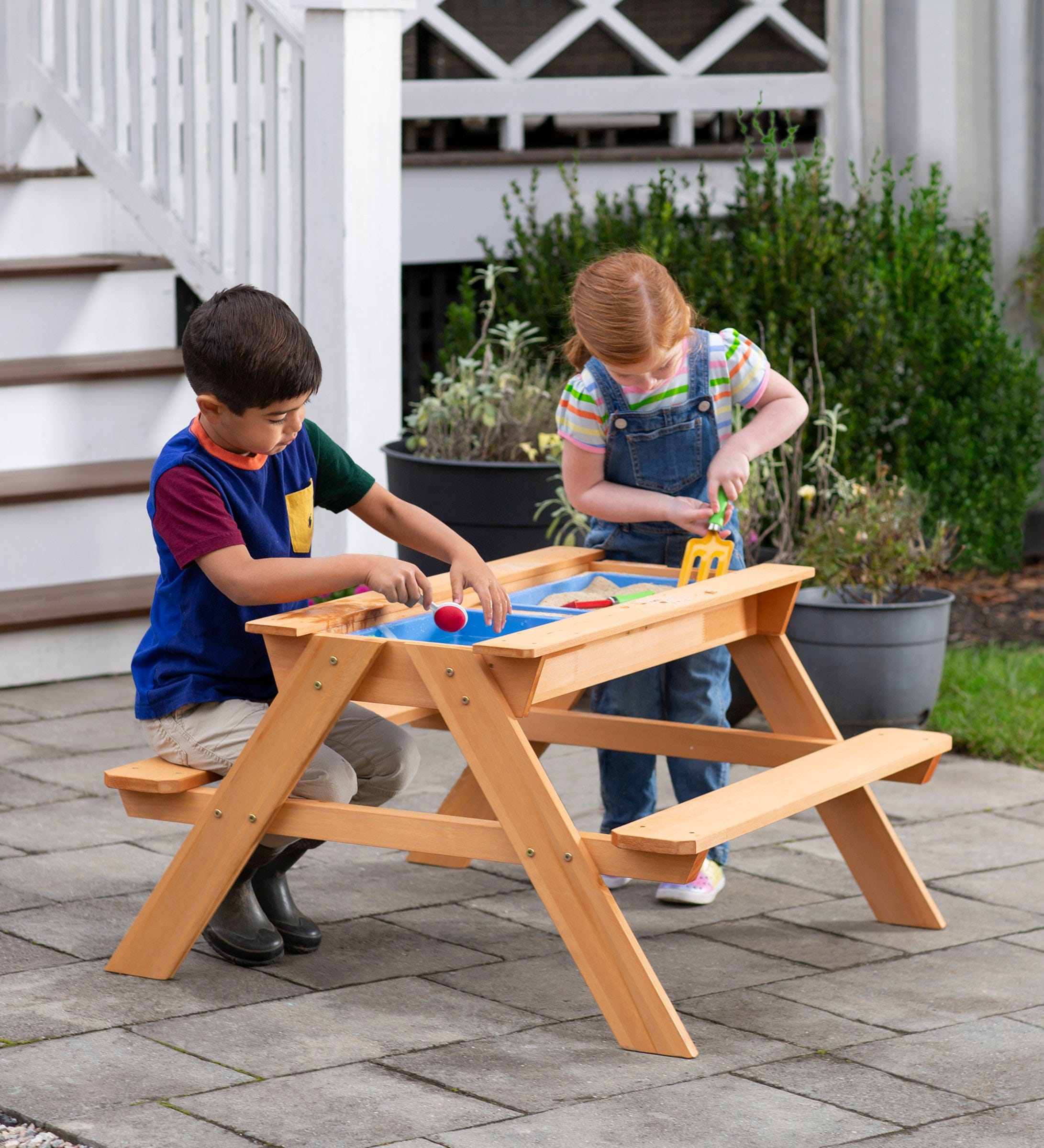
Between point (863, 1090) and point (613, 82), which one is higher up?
point (613, 82)

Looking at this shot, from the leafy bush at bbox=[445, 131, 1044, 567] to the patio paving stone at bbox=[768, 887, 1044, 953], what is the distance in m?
2.64

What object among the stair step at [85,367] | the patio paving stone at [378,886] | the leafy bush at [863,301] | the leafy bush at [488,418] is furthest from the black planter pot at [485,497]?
the patio paving stone at [378,886]

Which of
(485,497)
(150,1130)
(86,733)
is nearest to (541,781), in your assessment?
(150,1130)

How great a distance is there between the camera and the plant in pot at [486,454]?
17.1 ft

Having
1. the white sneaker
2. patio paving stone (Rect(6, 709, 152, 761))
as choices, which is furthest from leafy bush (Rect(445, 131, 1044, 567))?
the white sneaker

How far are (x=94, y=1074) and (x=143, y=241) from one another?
13.0 feet

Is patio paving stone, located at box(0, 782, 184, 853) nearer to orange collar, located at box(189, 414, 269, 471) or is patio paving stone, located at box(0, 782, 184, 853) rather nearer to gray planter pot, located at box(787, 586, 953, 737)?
orange collar, located at box(189, 414, 269, 471)

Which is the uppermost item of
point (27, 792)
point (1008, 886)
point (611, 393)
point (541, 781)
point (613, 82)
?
point (613, 82)

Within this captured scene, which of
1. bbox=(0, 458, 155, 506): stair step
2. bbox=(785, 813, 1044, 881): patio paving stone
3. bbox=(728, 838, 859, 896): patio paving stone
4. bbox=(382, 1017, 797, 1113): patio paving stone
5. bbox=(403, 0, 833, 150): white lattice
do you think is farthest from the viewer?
bbox=(403, 0, 833, 150): white lattice

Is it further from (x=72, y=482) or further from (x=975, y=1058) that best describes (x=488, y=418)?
(x=975, y=1058)

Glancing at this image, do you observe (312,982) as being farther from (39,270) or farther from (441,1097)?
(39,270)

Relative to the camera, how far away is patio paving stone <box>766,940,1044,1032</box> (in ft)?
10.0

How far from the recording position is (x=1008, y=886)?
374 cm

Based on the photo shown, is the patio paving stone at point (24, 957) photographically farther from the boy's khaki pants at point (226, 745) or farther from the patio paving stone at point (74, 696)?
the patio paving stone at point (74, 696)
